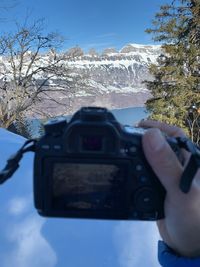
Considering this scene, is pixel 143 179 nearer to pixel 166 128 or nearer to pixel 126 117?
pixel 166 128

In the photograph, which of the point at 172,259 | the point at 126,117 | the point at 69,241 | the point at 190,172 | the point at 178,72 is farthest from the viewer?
the point at 178,72

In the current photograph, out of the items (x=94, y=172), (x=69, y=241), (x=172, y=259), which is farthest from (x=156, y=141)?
(x=69, y=241)

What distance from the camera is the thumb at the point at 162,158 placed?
0.64m

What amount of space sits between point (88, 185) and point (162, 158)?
16cm

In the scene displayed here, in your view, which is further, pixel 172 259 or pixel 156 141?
pixel 172 259

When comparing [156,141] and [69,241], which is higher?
[156,141]

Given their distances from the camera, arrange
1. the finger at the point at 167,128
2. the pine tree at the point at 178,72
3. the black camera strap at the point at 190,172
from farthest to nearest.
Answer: the pine tree at the point at 178,72 < the finger at the point at 167,128 < the black camera strap at the point at 190,172

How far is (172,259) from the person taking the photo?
0.75 m

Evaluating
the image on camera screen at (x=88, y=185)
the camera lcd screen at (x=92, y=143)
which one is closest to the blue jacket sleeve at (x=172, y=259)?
the image on camera screen at (x=88, y=185)

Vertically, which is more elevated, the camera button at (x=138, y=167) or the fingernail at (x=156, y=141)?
the fingernail at (x=156, y=141)

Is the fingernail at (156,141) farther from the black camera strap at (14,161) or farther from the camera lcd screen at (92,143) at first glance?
the black camera strap at (14,161)

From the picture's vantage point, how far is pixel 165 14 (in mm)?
11906

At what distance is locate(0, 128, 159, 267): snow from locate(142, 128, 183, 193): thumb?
1.68 ft

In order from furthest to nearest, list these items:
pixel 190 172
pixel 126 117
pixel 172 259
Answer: pixel 126 117, pixel 172 259, pixel 190 172
